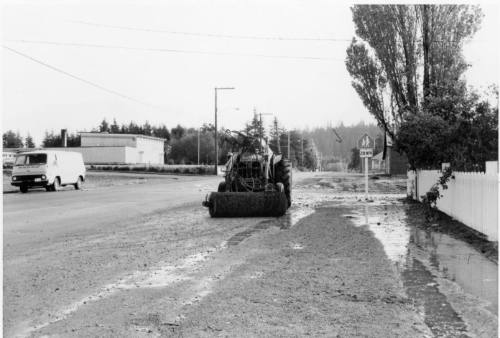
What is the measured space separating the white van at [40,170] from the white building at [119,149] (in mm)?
49736

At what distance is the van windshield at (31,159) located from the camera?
98.2 feet

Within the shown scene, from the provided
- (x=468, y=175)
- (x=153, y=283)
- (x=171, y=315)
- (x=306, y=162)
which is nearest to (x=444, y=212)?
(x=468, y=175)

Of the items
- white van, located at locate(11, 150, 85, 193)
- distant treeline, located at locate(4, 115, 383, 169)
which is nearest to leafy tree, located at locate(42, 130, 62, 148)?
distant treeline, located at locate(4, 115, 383, 169)

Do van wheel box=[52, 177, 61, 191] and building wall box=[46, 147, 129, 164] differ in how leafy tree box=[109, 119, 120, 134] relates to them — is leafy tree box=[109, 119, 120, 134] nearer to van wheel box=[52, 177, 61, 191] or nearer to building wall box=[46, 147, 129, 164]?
building wall box=[46, 147, 129, 164]

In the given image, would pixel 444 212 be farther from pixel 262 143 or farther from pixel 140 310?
pixel 140 310

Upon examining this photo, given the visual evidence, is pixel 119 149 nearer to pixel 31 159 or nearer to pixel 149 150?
pixel 149 150

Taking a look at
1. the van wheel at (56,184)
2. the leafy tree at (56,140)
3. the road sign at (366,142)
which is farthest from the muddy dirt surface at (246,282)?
the leafy tree at (56,140)

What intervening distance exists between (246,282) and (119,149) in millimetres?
77527

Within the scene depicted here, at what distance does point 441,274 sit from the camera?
7.53 metres

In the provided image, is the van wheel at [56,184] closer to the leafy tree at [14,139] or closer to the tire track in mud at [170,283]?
the tire track in mud at [170,283]

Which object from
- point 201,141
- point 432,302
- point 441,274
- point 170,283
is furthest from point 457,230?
point 201,141

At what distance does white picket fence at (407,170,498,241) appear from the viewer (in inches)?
386

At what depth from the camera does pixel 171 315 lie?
551cm

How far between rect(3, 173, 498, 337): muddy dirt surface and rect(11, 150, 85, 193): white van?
17.2 m
